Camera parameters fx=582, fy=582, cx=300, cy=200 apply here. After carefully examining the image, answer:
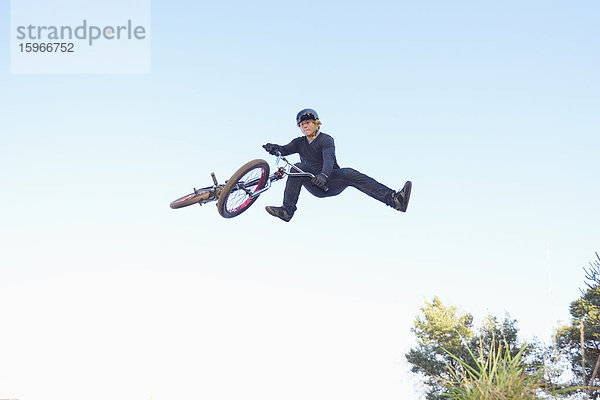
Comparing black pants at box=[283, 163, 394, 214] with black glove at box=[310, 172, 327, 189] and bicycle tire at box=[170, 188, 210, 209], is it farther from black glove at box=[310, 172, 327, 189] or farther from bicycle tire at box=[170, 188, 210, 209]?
bicycle tire at box=[170, 188, 210, 209]

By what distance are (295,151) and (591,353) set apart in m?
25.1

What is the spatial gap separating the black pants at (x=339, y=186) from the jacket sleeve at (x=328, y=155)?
0.29 metres

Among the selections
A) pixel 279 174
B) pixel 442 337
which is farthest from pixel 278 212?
pixel 442 337

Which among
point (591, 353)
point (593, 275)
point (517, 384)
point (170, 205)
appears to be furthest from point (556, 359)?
point (591, 353)

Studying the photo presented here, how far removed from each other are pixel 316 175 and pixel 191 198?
1667 millimetres

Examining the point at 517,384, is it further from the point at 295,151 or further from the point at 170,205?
the point at 170,205

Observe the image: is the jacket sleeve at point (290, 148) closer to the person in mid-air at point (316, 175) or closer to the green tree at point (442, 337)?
the person in mid-air at point (316, 175)

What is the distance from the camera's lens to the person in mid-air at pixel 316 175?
24.6 feet

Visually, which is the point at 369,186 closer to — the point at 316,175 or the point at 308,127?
the point at 316,175

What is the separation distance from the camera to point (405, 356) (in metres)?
40.3

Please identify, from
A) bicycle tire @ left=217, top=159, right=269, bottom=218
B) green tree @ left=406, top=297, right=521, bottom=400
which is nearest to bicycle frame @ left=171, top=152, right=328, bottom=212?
bicycle tire @ left=217, top=159, right=269, bottom=218

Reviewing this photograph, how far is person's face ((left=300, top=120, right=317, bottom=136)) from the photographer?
761 cm

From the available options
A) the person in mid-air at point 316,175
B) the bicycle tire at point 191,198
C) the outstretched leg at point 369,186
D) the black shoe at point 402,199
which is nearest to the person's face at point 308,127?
the person in mid-air at point 316,175

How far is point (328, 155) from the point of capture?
736cm
